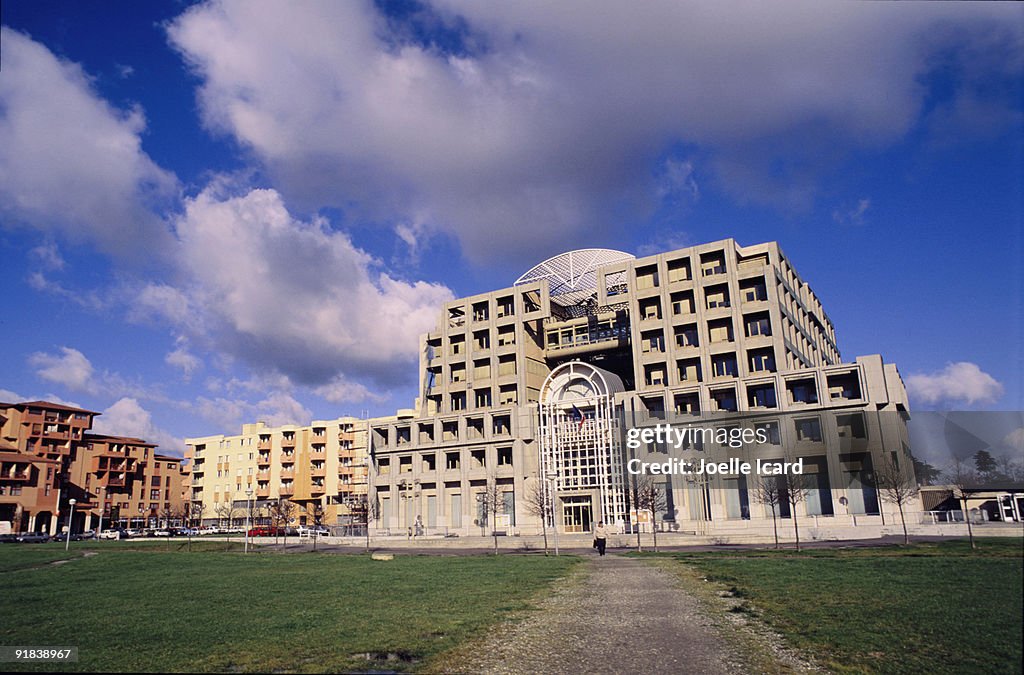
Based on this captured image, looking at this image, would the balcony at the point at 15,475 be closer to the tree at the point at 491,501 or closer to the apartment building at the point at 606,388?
the apartment building at the point at 606,388

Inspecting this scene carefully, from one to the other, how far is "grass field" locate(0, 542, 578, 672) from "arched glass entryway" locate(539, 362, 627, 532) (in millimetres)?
41362

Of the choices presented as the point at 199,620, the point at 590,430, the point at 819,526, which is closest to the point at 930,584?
the point at 199,620

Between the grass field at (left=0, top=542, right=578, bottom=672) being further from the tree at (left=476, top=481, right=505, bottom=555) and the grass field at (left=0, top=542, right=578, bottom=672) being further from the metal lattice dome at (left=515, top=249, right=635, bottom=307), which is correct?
the metal lattice dome at (left=515, top=249, right=635, bottom=307)

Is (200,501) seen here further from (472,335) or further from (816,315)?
(816,315)

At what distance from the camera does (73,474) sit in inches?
4742

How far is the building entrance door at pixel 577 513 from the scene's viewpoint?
241 ft

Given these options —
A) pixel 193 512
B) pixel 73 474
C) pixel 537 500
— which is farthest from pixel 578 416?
pixel 73 474

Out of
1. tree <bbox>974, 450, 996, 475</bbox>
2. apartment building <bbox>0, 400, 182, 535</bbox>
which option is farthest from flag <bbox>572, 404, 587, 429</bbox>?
apartment building <bbox>0, 400, 182, 535</bbox>

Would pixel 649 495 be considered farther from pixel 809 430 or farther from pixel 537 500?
pixel 537 500

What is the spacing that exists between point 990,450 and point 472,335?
3541 inches

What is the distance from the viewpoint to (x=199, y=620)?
16.2m

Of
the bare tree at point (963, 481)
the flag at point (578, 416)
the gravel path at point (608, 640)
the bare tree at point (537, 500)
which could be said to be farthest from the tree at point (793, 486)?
the bare tree at point (963, 481)

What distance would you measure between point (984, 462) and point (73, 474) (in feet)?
477

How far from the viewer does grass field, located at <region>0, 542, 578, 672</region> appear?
39.0 ft
